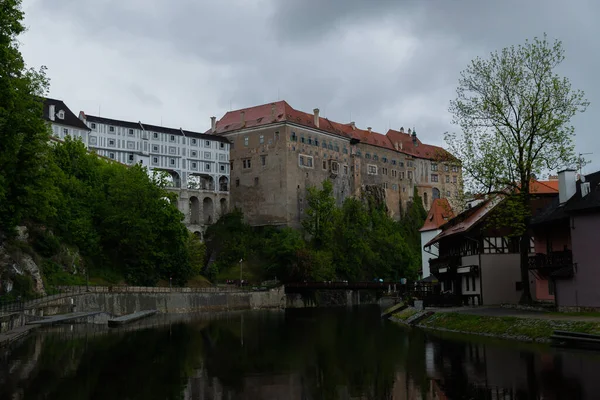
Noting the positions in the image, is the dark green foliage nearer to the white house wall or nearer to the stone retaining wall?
the stone retaining wall

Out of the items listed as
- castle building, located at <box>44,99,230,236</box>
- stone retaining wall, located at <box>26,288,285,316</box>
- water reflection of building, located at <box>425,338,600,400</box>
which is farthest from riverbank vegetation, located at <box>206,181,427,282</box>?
water reflection of building, located at <box>425,338,600,400</box>

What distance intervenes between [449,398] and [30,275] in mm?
39348

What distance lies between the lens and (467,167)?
1545 inches

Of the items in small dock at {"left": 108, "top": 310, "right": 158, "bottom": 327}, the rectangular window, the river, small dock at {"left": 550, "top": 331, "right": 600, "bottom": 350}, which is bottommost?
small dock at {"left": 108, "top": 310, "right": 158, "bottom": 327}

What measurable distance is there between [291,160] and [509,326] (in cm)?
7487

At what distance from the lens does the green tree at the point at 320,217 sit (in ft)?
326

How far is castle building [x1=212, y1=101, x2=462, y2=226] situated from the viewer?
103625 millimetres

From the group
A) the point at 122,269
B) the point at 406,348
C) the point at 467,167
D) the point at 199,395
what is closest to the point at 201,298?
the point at 122,269

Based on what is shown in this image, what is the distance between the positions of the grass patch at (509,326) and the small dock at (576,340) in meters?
0.61

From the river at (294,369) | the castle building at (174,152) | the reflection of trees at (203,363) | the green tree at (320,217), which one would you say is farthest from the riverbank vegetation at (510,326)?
the castle building at (174,152)

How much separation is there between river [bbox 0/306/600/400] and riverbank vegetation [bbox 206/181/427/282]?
57631 millimetres

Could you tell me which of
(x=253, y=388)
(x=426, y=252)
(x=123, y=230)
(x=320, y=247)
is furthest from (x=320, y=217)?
(x=253, y=388)

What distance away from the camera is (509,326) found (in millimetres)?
31078

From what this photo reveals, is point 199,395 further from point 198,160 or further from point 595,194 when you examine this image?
point 198,160
